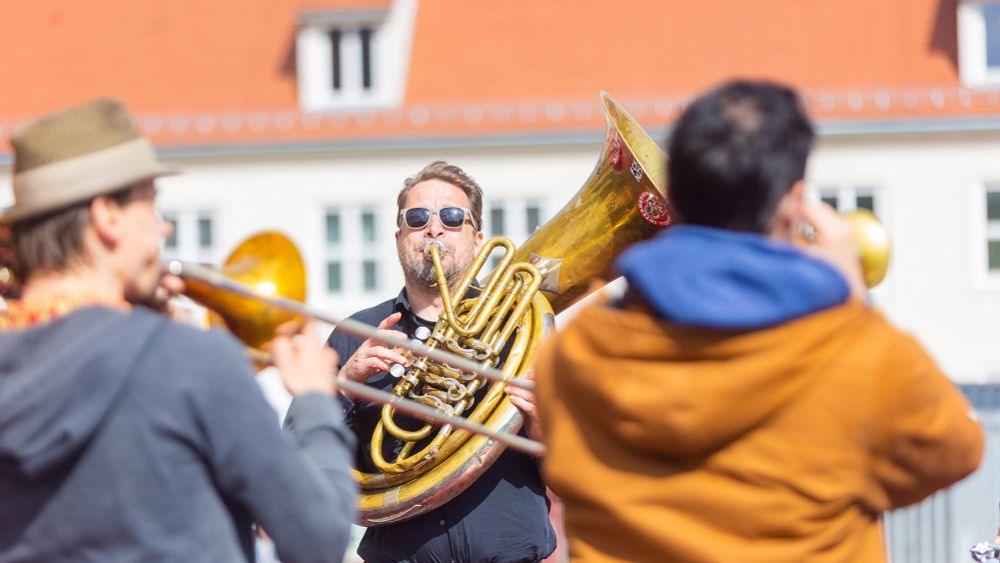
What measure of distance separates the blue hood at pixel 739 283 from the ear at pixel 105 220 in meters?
0.89

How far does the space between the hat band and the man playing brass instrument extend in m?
1.86

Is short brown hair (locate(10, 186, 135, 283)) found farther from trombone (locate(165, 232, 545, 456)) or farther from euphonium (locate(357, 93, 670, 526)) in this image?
euphonium (locate(357, 93, 670, 526))

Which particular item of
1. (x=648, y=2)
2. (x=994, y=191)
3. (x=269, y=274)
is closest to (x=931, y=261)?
(x=994, y=191)

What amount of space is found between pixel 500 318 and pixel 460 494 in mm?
502

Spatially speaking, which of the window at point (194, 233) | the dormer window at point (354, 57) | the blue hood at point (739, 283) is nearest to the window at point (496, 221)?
the dormer window at point (354, 57)

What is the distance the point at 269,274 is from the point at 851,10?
72.8 feet

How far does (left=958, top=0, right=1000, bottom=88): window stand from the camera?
24141mm

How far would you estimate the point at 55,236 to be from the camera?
2848 millimetres

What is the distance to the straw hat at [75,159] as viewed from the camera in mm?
2838

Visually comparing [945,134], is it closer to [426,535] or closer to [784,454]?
[426,535]

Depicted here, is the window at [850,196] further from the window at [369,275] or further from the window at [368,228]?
the window at [369,275]

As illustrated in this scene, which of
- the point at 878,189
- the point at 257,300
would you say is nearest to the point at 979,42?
the point at 878,189

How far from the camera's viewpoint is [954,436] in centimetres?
267

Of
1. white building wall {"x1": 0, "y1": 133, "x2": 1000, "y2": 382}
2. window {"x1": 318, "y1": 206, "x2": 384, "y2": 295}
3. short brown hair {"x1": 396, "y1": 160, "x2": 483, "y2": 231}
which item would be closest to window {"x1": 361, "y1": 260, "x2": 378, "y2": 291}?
A: window {"x1": 318, "y1": 206, "x2": 384, "y2": 295}
